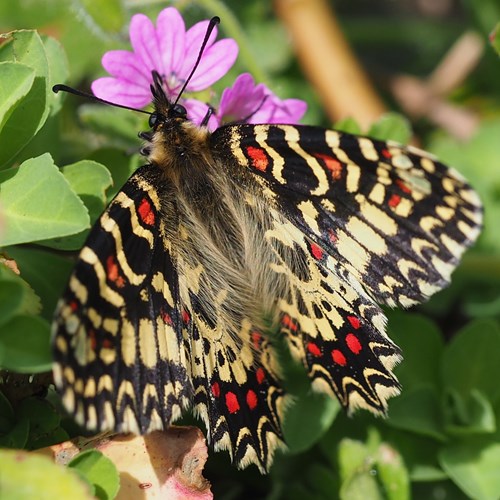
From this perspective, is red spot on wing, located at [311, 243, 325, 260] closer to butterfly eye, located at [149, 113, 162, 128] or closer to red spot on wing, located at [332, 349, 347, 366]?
red spot on wing, located at [332, 349, 347, 366]

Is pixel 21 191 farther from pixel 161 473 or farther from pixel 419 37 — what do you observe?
pixel 419 37

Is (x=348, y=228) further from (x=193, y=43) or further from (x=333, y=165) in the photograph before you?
(x=193, y=43)

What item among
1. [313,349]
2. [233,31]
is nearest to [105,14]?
[233,31]

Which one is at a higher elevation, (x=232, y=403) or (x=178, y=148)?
(x=178, y=148)

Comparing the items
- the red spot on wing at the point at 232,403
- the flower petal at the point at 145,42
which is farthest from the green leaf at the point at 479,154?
the red spot on wing at the point at 232,403

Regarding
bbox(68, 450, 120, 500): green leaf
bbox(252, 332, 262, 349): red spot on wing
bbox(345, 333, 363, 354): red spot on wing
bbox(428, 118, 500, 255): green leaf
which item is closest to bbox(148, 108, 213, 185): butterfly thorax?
bbox(252, 332, 262, 349): red spot on wing

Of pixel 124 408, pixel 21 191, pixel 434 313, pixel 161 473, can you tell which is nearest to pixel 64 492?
pixel 124 408
